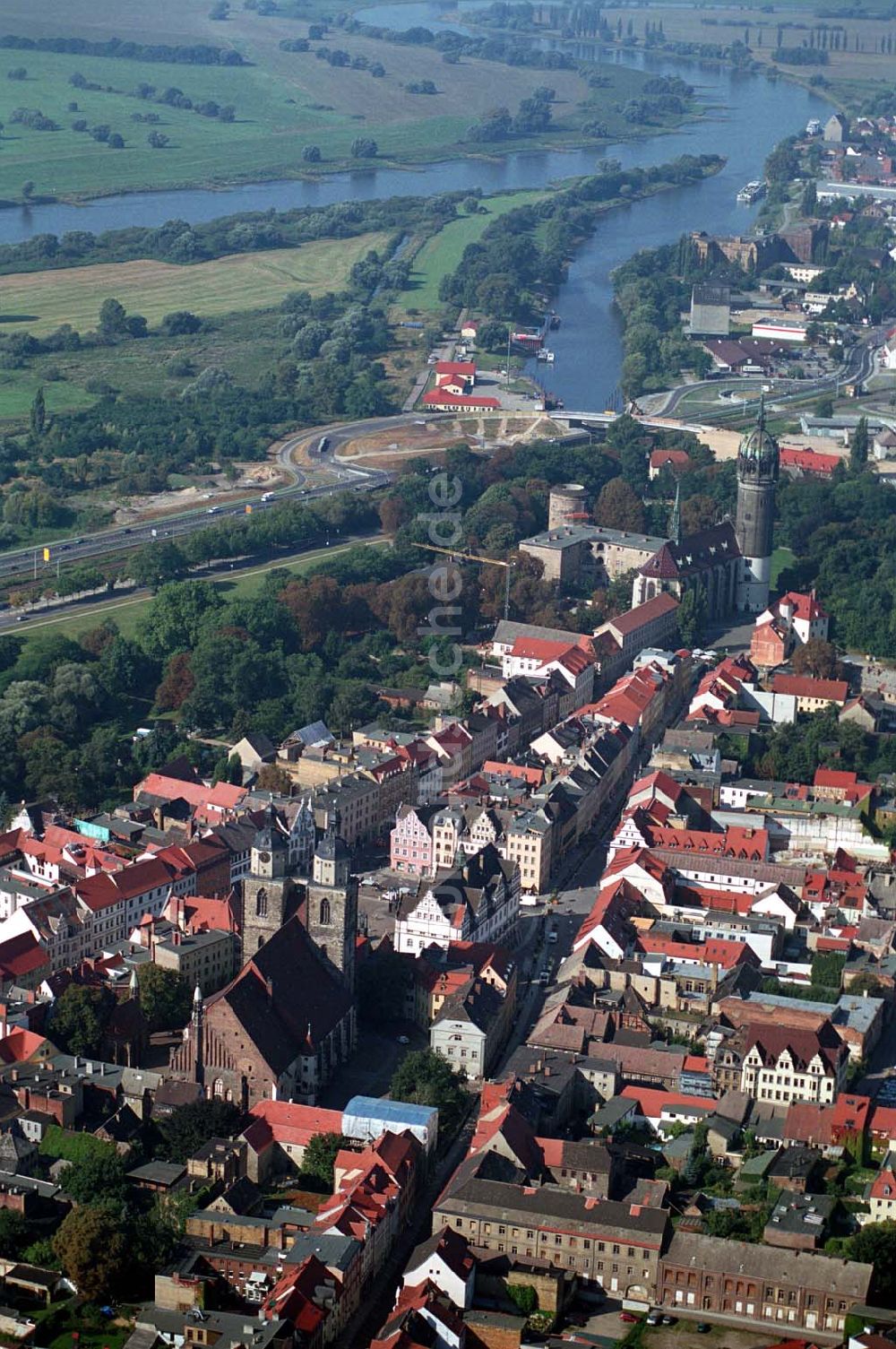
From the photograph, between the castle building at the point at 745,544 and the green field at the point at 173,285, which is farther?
the green field at the point at 173,285

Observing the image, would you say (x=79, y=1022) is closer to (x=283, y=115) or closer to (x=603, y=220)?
(x=603, y=220)

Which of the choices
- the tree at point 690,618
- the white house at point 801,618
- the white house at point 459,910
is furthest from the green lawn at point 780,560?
the white house at point 459,910

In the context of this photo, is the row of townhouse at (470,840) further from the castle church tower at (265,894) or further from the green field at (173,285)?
the green field at (173,285)

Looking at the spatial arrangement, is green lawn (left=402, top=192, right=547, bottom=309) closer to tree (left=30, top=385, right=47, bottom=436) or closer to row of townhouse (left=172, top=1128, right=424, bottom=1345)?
tree (left=30, top=385, right=47, bottom=436)

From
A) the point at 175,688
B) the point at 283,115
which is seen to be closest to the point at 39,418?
the point at 175,688

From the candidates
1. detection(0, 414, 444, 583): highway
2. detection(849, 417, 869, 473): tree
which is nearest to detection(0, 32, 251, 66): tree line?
detection(0, 414, 444, 583): highway

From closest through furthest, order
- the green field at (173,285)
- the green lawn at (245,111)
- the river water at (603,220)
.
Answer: the river water at (603,220) → the green field at (173,285) → the green lawn at (245,111)
